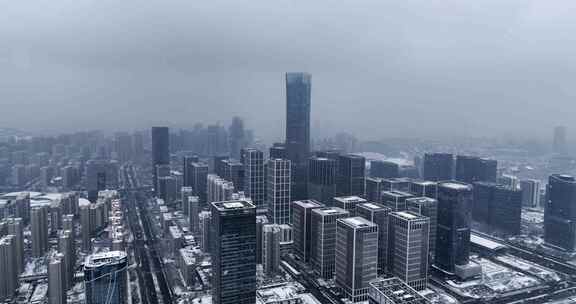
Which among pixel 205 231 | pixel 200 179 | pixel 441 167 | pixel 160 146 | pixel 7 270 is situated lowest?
pixel 7 270

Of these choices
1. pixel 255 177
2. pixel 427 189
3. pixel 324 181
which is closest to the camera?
pixel 427 189

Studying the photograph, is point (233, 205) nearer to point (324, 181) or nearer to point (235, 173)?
point (324, 181)

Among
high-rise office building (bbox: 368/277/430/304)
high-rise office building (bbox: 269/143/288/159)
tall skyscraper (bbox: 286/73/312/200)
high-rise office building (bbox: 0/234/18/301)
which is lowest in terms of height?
high-rise office building (bbox: 0/234/18/301)

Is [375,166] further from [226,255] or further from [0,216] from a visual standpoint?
[0,216]

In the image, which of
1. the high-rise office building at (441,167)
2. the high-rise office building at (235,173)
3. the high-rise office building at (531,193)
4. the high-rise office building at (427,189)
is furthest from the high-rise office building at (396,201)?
the high-rise office building at (531,193)

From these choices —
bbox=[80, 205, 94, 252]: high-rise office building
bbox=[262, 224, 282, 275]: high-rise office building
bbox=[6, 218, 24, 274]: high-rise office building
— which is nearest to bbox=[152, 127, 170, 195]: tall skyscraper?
bbox=[80, 205, 94, 252]: high-rise office building

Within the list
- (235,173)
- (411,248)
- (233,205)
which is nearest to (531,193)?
(411,248)

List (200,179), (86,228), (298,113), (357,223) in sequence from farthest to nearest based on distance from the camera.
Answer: (298,113) < (200,179) < (86,228) < (357,223)

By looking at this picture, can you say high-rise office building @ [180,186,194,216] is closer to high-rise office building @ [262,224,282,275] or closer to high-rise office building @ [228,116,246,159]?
high-rise office building @ [262,224,282,275]
